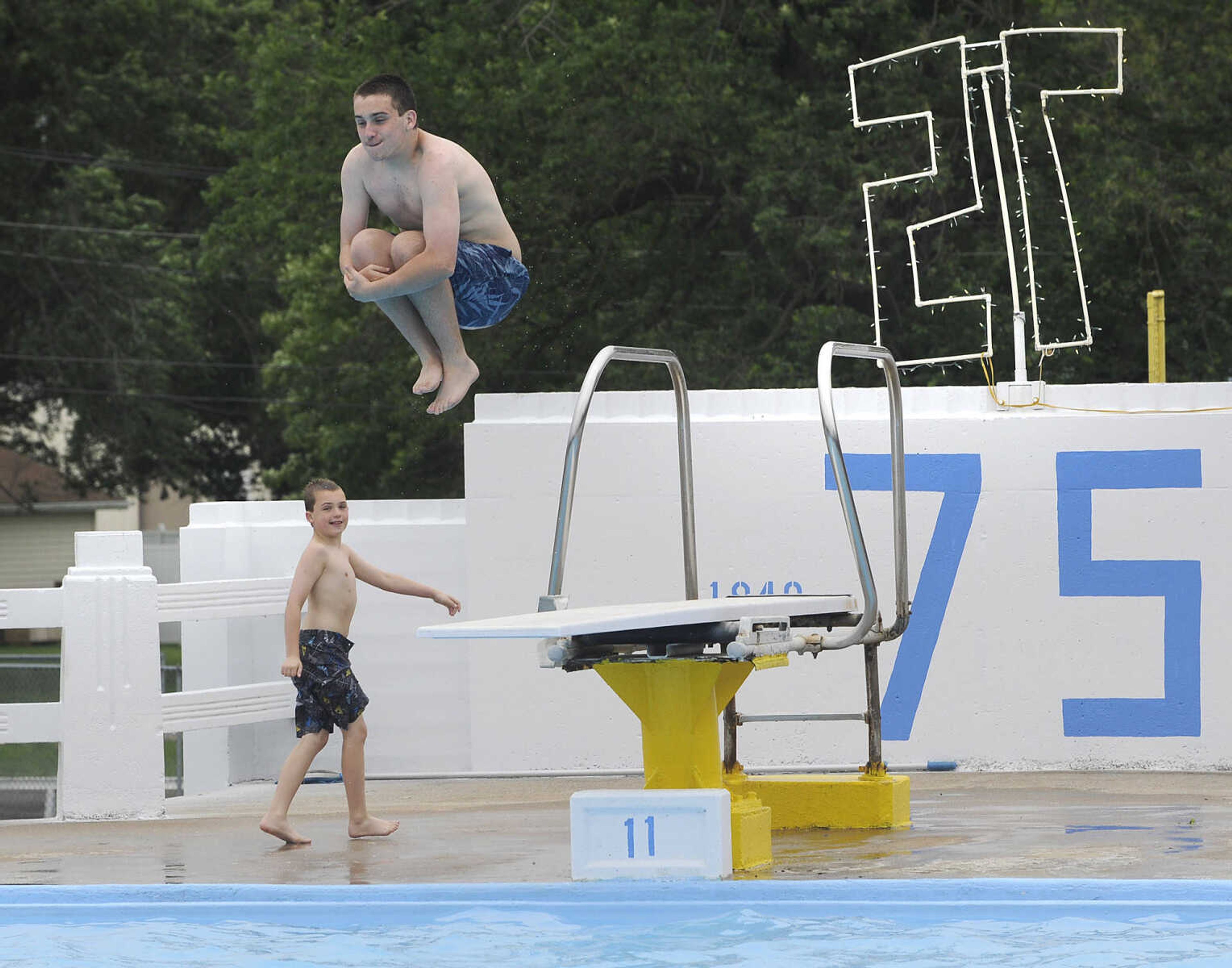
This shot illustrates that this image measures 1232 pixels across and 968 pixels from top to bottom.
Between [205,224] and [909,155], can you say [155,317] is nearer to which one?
[205,224]

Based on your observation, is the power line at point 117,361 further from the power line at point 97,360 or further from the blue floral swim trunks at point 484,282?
the blue floral swim trunks at point 484,282

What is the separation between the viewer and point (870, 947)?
6066 millimetres

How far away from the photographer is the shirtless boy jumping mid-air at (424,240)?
5.23 metres

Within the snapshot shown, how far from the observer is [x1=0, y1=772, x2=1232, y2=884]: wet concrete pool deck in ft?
22.4

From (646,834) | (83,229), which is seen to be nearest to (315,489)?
(646,834)

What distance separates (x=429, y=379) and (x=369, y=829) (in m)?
3.05

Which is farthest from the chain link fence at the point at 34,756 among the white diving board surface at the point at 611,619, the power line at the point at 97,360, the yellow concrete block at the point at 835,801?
the white diving board surface at the point at 611,619

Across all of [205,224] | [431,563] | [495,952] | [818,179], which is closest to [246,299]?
[205,224]

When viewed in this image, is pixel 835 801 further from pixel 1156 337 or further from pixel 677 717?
pixel 1156 337

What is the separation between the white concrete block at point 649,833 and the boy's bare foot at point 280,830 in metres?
1.61

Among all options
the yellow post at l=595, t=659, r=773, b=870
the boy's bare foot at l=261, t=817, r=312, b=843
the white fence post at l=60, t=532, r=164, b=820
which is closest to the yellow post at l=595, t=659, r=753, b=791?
the yellow post at l=595, t=659, r=773, b=870

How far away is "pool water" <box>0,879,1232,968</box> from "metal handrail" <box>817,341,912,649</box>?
1057 mm

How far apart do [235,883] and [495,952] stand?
1.22m

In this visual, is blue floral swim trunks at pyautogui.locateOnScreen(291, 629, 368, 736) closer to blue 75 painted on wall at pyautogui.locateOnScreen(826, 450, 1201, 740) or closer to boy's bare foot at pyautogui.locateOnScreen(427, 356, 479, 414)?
boy's bare foot at pyautogui.locateOnScreen(427, 356, 479, 414)
